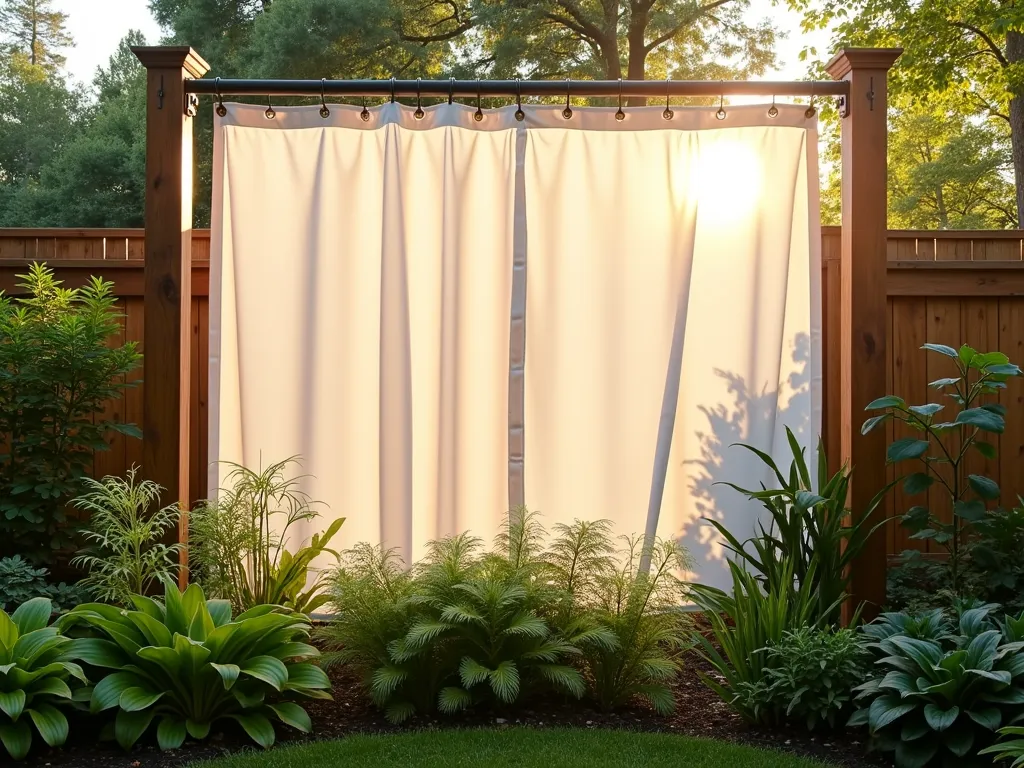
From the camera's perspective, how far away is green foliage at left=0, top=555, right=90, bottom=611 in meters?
2.79

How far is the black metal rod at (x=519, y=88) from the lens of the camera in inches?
124

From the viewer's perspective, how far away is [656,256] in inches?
132

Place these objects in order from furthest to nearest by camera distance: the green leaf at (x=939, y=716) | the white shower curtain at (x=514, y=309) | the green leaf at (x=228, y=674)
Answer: the white shower curtain at (x=514, y=309), the green leaf at (x=228, y=674), the green leaf at (x=939, y=716)

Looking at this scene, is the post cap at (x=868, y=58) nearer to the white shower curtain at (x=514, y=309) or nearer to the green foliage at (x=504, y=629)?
the white shower curtain at (x=514, y=309)

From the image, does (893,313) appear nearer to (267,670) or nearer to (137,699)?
(267,670)

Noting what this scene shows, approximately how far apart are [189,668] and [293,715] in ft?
1.03

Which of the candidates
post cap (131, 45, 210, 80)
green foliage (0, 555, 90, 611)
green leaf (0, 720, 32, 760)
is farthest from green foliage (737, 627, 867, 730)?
post cap (131, 45, 210, 80)

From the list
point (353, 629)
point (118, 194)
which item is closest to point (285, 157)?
point (353, 629)

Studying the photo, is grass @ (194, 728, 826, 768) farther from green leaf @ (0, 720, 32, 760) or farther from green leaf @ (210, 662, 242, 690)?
green leaf @ (0, 720, 32, 760)

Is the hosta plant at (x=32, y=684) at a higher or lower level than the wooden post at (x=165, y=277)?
lower

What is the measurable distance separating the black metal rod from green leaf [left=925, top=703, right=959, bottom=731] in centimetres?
208

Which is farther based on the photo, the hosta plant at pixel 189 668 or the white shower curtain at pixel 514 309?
the white shower curtain at pixel 514 309

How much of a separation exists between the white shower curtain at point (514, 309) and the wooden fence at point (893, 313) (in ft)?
1.51

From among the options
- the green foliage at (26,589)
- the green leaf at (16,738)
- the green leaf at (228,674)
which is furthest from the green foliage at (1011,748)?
the green foliage at (26,589)
